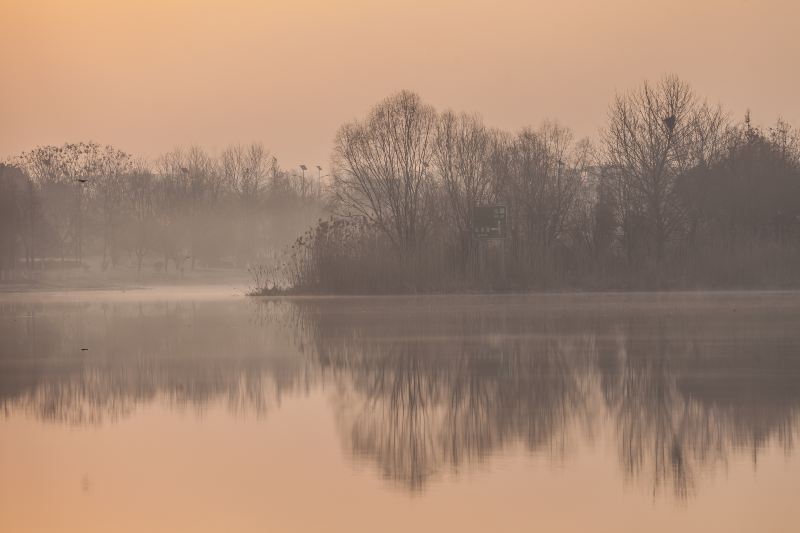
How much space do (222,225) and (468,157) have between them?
6152 centimetres

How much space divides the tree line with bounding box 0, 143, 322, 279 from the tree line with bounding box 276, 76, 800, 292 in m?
39.3

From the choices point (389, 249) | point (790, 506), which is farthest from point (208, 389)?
point (389, 249)

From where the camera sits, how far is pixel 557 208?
57.1m

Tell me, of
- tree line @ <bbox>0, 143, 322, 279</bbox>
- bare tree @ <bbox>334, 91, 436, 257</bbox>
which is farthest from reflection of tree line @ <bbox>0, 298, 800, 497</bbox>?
tree line @ <bbox>0, 143, 322, 279</bbox>

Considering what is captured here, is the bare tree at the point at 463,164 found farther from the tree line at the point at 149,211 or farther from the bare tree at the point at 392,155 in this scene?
the tree line at the point at 149,211

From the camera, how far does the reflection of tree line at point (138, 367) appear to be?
15102 millimetres

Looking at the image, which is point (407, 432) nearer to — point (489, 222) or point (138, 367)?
point (138, 367)

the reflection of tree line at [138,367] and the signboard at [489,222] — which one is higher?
the signboard at [489,222]

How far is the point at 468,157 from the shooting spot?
5831 cm

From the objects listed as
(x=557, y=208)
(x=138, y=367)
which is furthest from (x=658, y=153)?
(x=138, y=367)

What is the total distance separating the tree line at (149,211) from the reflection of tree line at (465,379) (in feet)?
229

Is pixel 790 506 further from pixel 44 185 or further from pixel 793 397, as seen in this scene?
pixel 44 185

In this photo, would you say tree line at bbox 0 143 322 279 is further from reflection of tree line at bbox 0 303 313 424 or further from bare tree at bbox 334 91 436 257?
reflection of tree line at bbox 0 303 313 424

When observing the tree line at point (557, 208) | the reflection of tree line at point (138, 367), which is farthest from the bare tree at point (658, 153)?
the reflection of tree line at point (138, 367)
